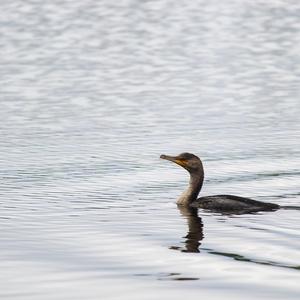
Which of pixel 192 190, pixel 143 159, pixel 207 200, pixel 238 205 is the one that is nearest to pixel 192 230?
pixel 238 205

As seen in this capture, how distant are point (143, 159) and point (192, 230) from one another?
24.7ft

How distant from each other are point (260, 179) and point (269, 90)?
1616 centimetres

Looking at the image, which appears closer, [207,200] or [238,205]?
[238,205]

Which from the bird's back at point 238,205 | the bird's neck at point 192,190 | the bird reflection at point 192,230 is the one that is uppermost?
the bird's neck at point 192,190

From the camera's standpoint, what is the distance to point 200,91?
4234 centimetres

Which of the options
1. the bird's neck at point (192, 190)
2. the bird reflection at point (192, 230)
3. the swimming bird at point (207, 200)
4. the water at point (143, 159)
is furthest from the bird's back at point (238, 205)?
the bird's neck at point (192, 190)

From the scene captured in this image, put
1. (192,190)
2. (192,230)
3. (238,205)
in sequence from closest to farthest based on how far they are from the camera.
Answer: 1. (192,230)
2. (238,205)
3. (192,190)

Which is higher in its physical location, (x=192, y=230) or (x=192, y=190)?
(x=192, y=190)

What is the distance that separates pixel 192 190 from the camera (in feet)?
80.8

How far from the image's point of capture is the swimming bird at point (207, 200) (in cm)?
2270

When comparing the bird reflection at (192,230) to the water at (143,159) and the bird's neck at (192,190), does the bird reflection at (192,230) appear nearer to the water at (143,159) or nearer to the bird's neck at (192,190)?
the water at (143,159)

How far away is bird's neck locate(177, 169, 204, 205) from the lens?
24.3m

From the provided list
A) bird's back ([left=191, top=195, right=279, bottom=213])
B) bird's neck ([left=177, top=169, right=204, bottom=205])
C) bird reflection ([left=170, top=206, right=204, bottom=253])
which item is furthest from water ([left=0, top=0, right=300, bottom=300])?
bird's neck ([left=177, top=169, right=204, bottom=205])

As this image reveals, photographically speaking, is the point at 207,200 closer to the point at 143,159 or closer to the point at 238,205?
the point at 238,205
